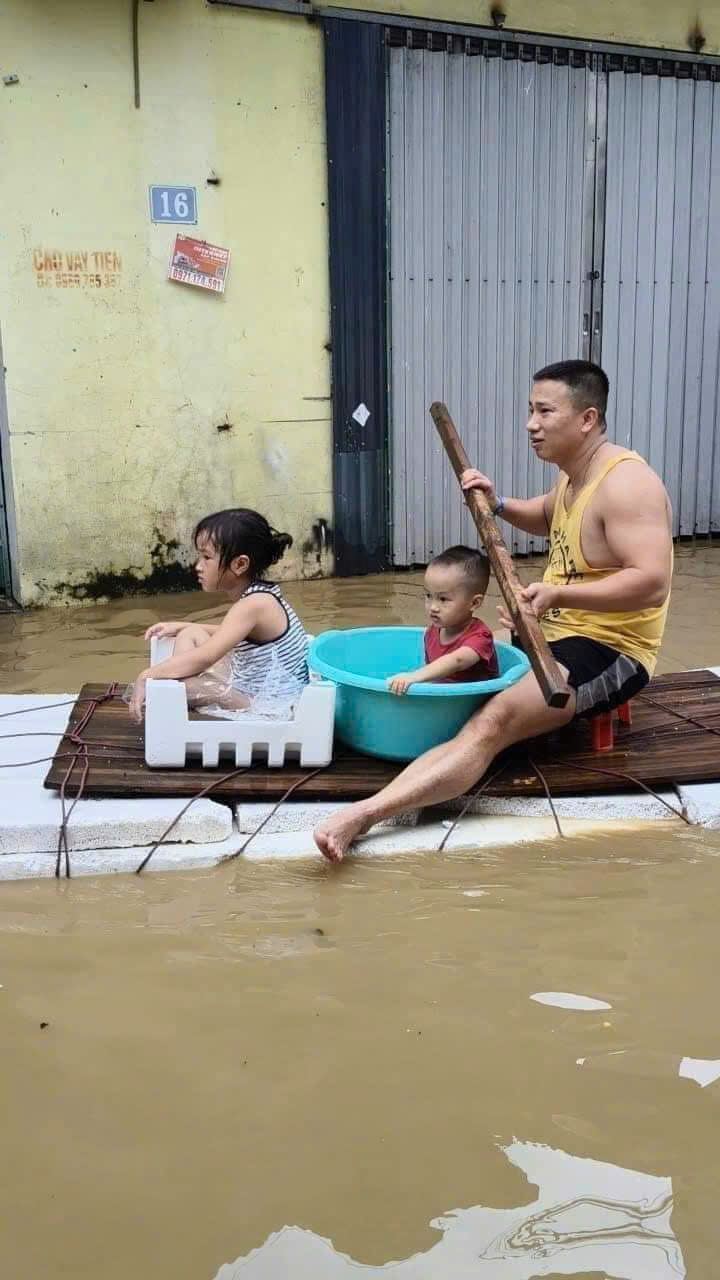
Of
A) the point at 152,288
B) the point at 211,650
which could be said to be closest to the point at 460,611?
the point at 211,650

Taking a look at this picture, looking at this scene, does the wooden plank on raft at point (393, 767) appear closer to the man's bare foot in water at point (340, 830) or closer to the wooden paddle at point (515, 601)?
the man's bare foot in water at point (340, 830)

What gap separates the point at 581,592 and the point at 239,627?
1.09 meters

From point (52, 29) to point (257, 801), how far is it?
16.1 ft

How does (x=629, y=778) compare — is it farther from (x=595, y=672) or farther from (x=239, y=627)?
(x=239, y=627)

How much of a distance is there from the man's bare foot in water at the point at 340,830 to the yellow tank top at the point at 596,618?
0.95 meters

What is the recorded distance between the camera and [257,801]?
12.1 feet

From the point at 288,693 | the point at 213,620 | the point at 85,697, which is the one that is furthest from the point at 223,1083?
the point at 213,620

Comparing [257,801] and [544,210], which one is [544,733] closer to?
[257,801]

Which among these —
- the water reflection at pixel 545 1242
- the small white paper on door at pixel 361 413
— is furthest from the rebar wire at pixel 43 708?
the small white paper on door at pixel 361 413

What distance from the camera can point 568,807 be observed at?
3756 millimetres

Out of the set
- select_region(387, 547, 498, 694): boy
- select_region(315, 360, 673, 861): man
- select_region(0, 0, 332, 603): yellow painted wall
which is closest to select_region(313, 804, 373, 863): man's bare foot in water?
select_region(315, 360, 673, 861): man

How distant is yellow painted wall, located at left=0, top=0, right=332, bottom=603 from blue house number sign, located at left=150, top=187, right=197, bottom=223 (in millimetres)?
61

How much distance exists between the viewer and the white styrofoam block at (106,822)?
347cm

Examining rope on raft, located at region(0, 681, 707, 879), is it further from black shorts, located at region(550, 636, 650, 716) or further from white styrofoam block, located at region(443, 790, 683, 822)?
black shorts, located at region(550, 636, 650, 716)
